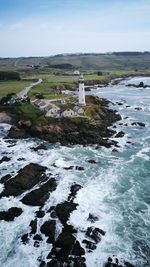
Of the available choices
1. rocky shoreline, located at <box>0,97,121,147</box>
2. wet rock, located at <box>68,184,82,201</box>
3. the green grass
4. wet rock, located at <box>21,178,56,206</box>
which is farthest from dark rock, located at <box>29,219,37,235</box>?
the green grass

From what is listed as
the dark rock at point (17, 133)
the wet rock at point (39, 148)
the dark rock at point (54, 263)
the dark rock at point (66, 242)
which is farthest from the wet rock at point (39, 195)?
the dark rock at point (17, 133)

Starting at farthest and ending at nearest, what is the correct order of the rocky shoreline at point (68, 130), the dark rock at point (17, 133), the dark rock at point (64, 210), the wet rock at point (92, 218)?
1. the dark rock at point (17, 133)
2. the rocky shoreline at point (68, 130)
3. the dark rock at point (64, 210)
4. the wet rock at point (92, 218)

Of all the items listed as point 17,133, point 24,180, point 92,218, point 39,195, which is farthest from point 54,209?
point 17,133

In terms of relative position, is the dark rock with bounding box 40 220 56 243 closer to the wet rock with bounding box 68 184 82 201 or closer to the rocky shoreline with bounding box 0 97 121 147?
the wet rock with bounding box 68 184 82 201

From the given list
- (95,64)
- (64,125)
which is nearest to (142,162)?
(64,125)

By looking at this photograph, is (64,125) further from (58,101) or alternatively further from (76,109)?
(58,101)

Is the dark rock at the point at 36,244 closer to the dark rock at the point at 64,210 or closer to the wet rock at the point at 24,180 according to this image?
the dark rock at the point at 64,210

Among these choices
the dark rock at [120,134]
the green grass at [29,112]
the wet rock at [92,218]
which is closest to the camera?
the wet rock at [92,218]

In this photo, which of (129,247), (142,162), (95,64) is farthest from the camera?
(95,64)
